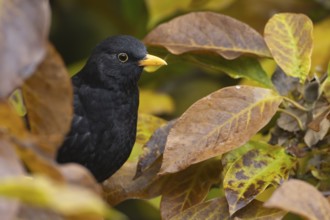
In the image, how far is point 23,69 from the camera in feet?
4.18

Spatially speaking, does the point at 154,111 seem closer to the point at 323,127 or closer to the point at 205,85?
the point at 205,85

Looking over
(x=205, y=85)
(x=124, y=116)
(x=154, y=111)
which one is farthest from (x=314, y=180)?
(x=205, y=85)

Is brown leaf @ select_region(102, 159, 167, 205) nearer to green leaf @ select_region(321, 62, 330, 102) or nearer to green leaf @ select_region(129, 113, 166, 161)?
green leaf @ select_region(129, 113, 166, 161)

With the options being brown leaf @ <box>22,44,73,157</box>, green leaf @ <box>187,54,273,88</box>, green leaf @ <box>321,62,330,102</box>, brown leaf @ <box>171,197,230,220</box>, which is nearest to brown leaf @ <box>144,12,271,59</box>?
green leaf @ <box>187,54,273,88</box>

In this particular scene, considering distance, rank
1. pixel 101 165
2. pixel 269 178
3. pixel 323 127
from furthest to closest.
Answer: pixel 101 165 < pixel 323 127 < pixel 269 178

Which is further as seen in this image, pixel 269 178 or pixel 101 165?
pixel 101 165

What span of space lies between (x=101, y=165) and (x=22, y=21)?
1.30 meters

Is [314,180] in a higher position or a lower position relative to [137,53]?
lower

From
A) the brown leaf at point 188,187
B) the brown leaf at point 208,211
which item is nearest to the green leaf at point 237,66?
the brown leaf at point 188,187

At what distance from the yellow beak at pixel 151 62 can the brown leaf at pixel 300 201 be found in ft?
3.52

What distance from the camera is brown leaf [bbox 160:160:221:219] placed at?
7.81ft

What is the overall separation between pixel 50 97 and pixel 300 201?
518 millimetres

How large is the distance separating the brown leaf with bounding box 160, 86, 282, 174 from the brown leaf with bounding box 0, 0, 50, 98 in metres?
0.90

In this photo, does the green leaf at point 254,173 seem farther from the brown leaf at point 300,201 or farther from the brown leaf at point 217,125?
the brown leaf at point 300,201
